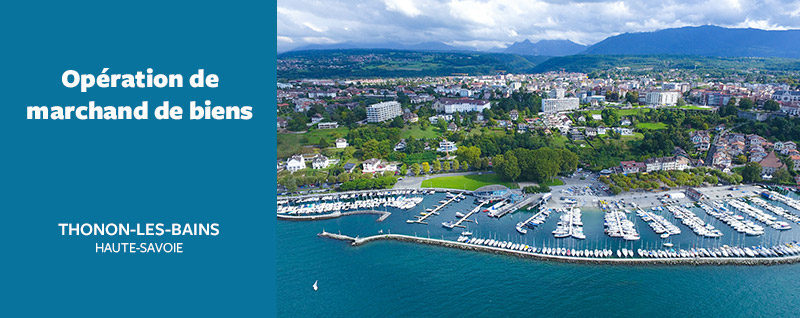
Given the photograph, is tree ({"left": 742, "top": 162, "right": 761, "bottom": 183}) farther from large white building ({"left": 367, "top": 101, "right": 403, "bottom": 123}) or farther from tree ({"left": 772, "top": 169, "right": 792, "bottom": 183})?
large white building ({"left": 367, "top": 101, "right": 403, "bottom": 123})

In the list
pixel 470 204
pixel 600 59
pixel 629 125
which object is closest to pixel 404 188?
pixel 470 204

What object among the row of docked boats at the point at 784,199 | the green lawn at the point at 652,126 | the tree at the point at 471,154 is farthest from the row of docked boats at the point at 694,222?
the green lawn at the point at 652,126

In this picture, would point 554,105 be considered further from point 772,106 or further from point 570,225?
point 570,225

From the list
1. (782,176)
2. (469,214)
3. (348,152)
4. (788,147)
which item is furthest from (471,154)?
(788,147)

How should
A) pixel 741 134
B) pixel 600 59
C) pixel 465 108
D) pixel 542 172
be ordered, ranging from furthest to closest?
pixel 600 59 → pixel 465 108 → pixel 741 134 → pixel 542 172

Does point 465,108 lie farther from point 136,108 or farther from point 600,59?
point 600,59

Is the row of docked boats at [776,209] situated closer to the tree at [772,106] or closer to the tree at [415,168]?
the tree at [415,168]

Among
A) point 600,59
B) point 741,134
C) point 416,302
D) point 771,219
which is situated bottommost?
point 416,302

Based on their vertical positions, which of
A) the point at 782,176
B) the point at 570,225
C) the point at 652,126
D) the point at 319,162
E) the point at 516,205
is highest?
the point at 652,126
